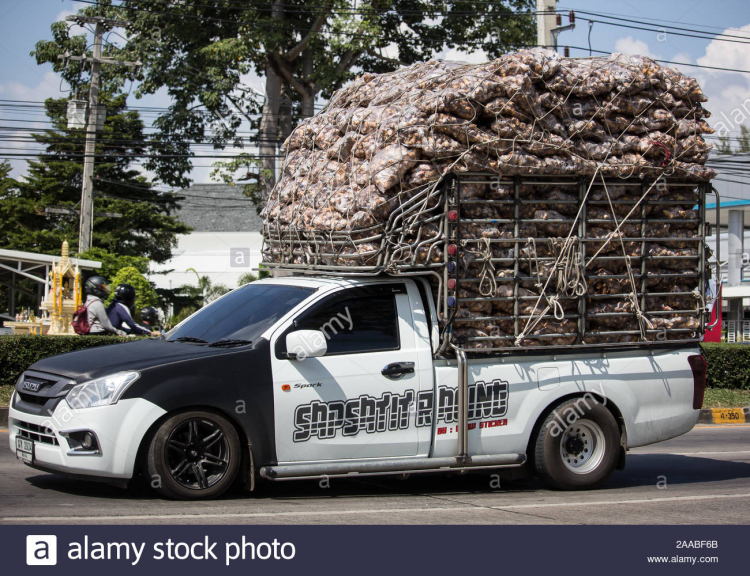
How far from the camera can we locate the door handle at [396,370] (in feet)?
22.7

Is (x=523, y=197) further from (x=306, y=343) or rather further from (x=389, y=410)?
(x=306, y=343)

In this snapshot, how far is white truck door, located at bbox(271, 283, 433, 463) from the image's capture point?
6.61 meters

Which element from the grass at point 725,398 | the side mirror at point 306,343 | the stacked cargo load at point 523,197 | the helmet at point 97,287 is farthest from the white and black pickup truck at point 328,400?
the grass at point 725,398

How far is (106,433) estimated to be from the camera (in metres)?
6.11

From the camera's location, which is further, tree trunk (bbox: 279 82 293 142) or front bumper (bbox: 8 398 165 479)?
tree trunk (bbox: 279 82 293 142)

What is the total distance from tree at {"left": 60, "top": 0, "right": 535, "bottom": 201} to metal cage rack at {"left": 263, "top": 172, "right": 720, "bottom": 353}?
2058 cm

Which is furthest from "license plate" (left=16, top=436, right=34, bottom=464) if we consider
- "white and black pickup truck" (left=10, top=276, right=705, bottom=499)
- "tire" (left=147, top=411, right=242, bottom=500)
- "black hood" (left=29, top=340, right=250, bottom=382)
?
"tire" (left=147, top=411, right=242, bottom=500)

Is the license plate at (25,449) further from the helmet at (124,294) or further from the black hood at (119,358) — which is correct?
the helmet at (124,294)

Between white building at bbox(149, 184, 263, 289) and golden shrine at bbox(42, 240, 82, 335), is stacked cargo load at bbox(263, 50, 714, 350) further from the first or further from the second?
white building at bbox(149, 184, 263, 289)

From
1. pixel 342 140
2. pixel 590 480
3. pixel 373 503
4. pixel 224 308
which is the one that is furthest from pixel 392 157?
pixel 590 480

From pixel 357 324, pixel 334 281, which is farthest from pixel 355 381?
pixel 334 281

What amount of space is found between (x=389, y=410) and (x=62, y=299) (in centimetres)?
1684

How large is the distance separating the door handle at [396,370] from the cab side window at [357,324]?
15 centimetres
